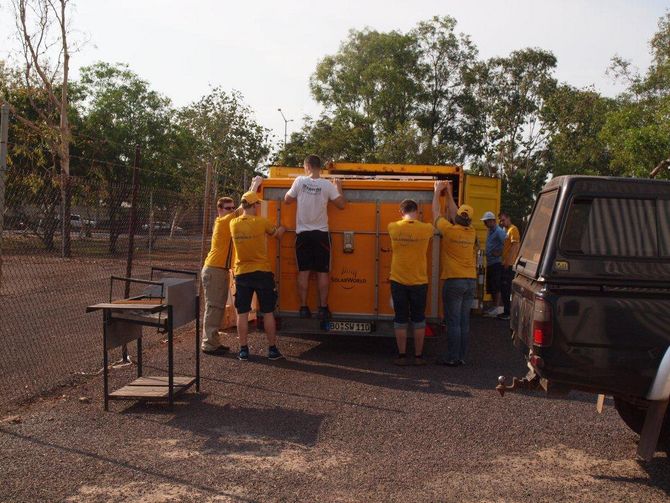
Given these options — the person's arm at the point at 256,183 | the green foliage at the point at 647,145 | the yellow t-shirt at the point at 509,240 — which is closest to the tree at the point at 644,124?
the green foliage at the point at 647,145

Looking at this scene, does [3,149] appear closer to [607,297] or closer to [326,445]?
[326,445]

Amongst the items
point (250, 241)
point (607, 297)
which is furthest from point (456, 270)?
point (607, 297)

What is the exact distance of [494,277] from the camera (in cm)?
1388

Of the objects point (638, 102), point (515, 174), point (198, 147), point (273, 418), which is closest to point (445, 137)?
point (515, 174)

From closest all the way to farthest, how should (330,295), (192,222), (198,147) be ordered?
1. (330,295)
2. (192,222)
3. (198,147)

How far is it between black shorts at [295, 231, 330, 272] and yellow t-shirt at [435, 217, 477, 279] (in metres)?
1.38

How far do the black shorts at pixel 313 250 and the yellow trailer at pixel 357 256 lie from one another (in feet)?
0.76

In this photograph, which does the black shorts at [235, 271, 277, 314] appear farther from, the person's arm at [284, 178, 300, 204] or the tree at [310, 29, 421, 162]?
the tree at [310, 29, 421, 162]

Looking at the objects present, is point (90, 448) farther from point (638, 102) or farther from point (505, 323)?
point (638, 102)

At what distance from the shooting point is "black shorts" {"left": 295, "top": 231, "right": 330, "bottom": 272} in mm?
9195

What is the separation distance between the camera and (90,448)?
5.73 meters

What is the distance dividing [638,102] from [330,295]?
1499 inches

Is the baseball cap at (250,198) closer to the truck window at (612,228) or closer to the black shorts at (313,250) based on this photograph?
the black shorts at (313,250)

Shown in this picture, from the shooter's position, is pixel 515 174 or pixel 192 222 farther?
pixel 515 174
